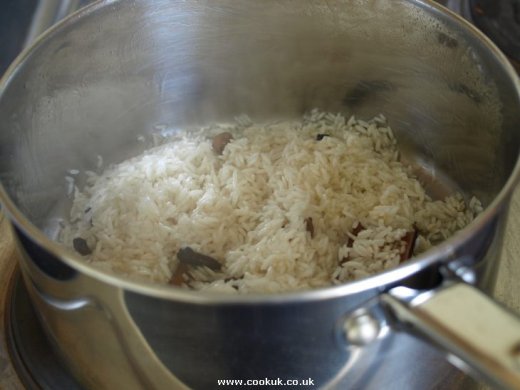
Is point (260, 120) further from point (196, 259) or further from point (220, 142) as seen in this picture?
point (196, 259)

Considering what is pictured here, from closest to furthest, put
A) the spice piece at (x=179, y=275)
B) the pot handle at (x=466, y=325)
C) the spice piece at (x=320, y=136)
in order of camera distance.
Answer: the pot handle at (x=466, y=325)
the spice piece at (x=179, y=275)
the spice piece at (x=320, y=136)

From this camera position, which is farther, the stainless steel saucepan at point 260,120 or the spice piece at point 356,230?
the spice piece at point 356,230

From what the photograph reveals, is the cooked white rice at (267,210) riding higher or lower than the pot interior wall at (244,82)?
lower

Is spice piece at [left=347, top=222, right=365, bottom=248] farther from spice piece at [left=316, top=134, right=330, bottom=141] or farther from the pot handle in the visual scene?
the pot handle

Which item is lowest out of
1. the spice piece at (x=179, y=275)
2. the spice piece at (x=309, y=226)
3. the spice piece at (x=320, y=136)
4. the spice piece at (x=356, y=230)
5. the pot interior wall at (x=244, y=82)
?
the spice piece at (x=356, y=230)

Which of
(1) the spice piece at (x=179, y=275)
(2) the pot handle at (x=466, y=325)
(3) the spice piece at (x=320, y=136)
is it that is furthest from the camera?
(3) the spice piece at (x=320, y=136)

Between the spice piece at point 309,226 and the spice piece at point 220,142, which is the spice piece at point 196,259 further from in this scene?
the spice piece at point 220,142

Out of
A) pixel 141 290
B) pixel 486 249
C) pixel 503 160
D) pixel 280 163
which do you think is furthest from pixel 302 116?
pixel 141 290

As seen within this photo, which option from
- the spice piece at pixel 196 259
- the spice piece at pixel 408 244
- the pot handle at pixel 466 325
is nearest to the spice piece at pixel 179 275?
the spice piece at pixel 196 259
